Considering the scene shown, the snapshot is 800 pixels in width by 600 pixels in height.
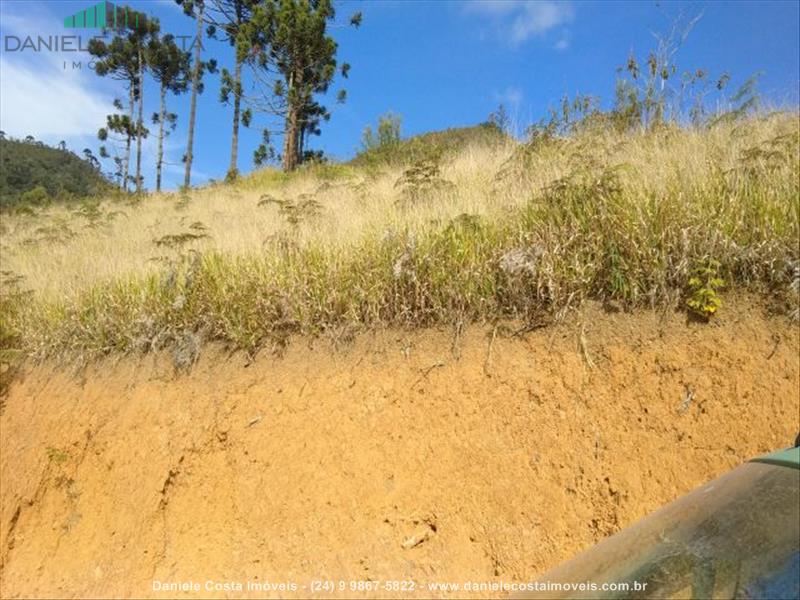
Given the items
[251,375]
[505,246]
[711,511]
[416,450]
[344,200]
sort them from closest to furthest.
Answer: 1. [711,511]
2. [416,450]
3. [505,246]
4. [251,375]
5. [344,200]

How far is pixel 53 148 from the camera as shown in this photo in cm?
8262

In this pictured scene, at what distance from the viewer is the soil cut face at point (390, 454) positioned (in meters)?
3.48

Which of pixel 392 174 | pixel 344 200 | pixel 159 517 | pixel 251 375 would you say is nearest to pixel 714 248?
pixel 251 375

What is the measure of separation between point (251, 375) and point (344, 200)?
13.1ft

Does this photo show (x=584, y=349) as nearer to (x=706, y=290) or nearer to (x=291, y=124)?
(x=706, y=290)

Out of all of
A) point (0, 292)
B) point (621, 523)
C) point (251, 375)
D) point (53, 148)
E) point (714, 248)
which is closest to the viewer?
point (621, 523)

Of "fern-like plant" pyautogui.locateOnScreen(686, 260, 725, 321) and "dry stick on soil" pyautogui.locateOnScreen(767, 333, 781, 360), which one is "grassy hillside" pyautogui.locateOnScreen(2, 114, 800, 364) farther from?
"dry stick on soil" pyautogui.locateOnScreen(767, 333, 781, 360)

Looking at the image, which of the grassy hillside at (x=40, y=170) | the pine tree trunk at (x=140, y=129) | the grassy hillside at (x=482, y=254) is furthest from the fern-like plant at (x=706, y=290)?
the grassy hillside at (x=40, y=170)

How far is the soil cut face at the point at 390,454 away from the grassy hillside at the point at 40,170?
4501 cm

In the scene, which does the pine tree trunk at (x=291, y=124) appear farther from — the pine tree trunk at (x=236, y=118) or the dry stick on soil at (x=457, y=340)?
the dry stick on soil at (x=457, y=340)

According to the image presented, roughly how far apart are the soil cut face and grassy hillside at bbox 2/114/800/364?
27 cm

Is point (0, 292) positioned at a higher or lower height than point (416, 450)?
higher

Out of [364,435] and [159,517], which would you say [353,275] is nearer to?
[364,435]

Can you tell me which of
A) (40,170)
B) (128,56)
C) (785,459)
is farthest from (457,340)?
(40,170)
